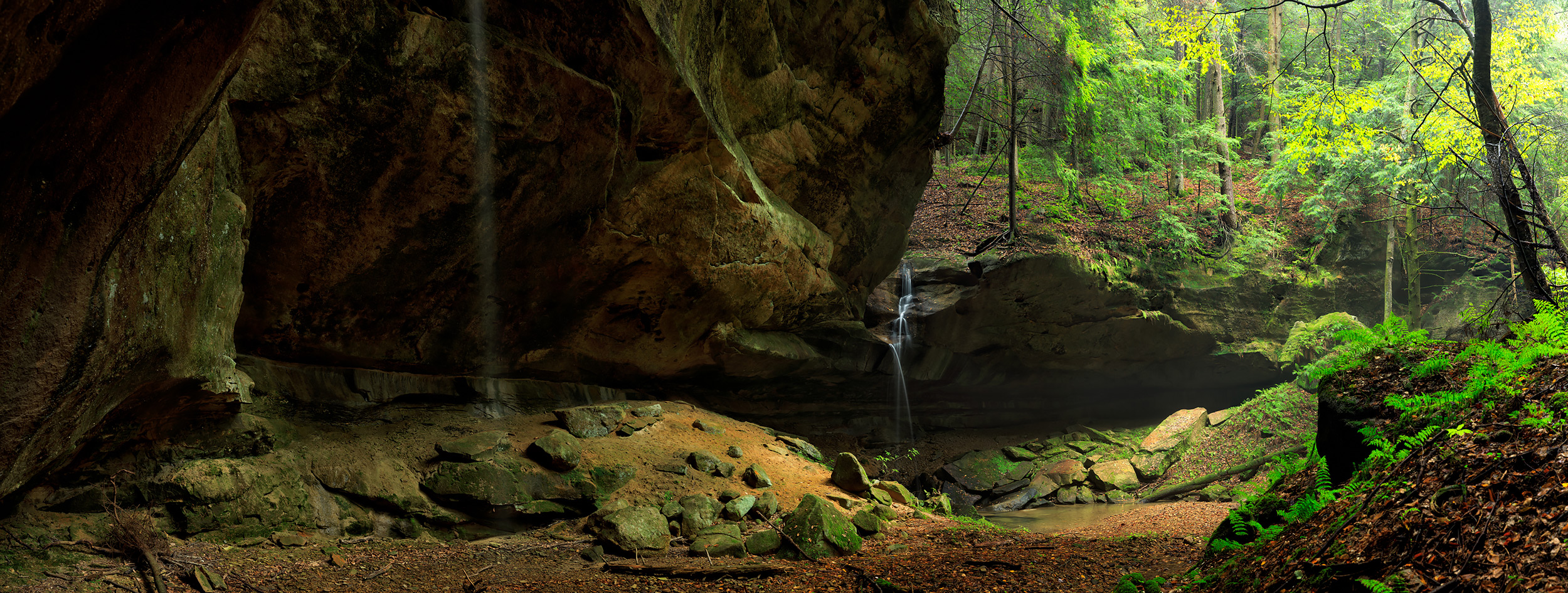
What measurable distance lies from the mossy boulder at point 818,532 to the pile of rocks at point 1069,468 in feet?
23.6

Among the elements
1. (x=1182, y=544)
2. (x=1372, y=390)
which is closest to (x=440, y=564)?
(x=1182, y=544)

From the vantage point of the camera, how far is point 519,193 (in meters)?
8.04

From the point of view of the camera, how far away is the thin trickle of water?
6797mm

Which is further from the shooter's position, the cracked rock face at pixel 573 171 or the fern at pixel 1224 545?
the cracked rock face at pixel 573 171

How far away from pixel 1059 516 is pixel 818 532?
24.3 ft

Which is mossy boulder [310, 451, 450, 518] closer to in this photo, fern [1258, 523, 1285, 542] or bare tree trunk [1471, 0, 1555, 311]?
fern [1258, 523, 1285, 542]

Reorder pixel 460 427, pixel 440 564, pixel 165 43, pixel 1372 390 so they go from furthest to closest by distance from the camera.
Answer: pixel 460 427
pixel 440 564
pixel 1372 390
pixel 165 43

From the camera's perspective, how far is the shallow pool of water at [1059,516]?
1071 cm

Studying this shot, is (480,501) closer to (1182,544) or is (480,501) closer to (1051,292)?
(1182,544)

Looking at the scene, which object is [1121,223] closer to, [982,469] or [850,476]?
[982,469]

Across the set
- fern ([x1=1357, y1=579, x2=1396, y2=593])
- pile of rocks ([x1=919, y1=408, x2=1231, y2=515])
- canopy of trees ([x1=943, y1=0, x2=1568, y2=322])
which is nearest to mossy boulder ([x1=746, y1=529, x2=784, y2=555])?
fern ([x1=1357, y1=579, x2=1396, y2=593])

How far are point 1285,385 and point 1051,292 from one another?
5.74m

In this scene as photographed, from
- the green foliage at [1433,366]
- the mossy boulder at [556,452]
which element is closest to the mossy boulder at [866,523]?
the mossy boulder at [556,452]

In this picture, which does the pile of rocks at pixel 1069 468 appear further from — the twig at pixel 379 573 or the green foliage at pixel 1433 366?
the twig at pixel 379 573
